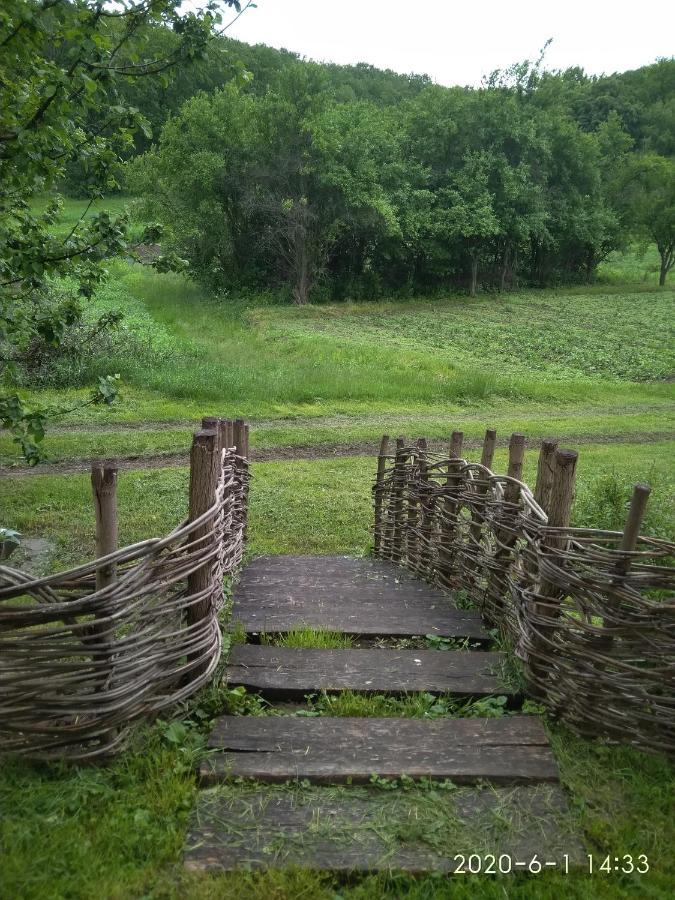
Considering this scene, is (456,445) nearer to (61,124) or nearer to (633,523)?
(633,523)

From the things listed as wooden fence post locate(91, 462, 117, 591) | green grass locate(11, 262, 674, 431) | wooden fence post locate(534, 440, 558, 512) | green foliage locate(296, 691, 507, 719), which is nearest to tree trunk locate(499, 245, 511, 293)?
green grass locate(11, 262, 674, 431)

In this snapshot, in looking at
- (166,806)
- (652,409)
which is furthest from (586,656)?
(652,409)

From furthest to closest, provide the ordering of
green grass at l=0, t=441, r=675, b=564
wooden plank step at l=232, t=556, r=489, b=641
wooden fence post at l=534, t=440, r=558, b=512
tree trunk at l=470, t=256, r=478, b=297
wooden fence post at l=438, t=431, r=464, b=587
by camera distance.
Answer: tree trunk at l=470, t=256, r=478, b=297 → green grass at l=0, t=441, r=675, b=564 → wooden fence post at l=438, t=431, r=464, b=587 → wooden plank step at l=232, t=556, r=489, b=641 → wooden fence post at l=534, t=440, r=558, b=512

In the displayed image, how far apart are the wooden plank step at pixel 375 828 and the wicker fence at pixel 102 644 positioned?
50 cm

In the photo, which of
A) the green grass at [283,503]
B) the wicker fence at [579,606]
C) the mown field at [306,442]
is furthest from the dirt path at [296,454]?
the wicker fence at [579,606]

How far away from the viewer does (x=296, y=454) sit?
473 inches

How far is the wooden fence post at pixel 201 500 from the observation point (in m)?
3.13

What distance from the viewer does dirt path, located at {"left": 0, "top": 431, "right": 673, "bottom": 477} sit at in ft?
34.1

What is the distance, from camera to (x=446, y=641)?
3.90 metres

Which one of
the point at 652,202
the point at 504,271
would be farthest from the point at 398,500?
the point at 652,202

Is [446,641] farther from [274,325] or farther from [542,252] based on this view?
[542,252]

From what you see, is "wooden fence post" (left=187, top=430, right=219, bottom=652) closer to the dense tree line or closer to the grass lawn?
the grass lawn

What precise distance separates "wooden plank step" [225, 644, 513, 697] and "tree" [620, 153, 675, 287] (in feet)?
157

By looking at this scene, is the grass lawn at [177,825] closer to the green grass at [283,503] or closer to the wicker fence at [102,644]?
the wicker fence at [102,644]
